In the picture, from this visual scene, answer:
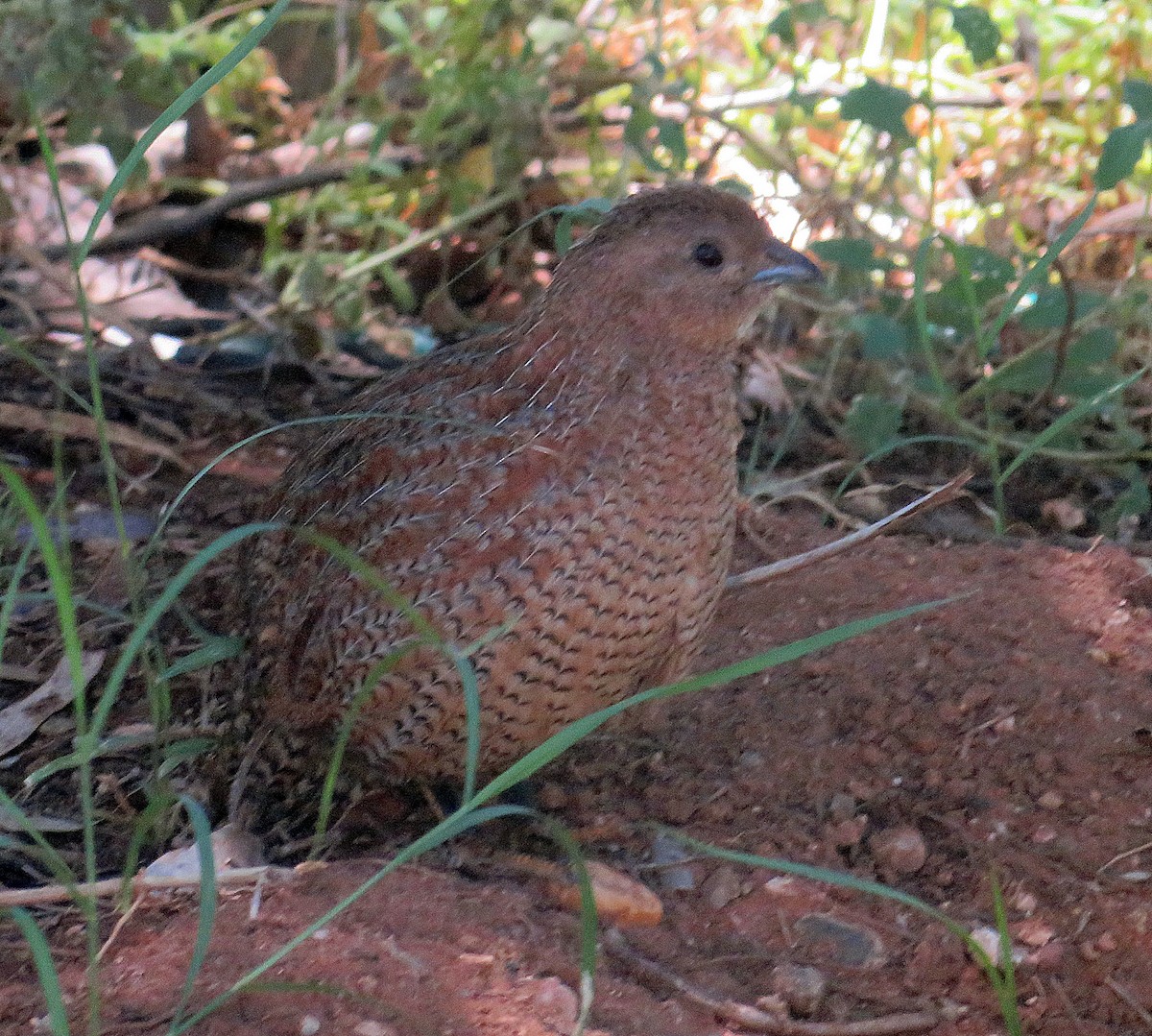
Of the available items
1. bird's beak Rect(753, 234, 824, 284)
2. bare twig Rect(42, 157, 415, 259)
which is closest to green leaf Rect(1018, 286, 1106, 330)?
bird's beak Rect(753, 234, 824, 284)

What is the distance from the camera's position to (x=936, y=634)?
3.03 meters

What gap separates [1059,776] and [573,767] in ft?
2.86

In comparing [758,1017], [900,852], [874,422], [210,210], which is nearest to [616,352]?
[900,852]

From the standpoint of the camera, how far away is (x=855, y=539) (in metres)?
2.75

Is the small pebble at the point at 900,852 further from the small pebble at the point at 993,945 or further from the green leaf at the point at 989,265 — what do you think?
the green leaf at the point at 989,265

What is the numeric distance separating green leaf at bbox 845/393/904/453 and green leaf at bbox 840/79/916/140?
63 cm

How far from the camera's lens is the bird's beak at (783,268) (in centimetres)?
264

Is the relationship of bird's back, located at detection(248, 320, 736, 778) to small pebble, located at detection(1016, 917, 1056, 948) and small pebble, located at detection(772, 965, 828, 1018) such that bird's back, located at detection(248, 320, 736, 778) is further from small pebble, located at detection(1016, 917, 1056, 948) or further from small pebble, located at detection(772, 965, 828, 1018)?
small pebble, located at detection(1016, 917, 1056, 948)

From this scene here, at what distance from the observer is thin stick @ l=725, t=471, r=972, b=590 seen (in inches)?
101

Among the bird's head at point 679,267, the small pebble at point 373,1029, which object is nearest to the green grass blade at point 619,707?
the small pebble at point 373,1029

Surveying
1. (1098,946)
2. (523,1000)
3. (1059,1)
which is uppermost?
(1059,1)

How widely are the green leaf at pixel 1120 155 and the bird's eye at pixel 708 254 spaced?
94cm

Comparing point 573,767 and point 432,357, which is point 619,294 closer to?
point 432,357

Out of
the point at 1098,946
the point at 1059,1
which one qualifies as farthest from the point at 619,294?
the point at 1059,1
